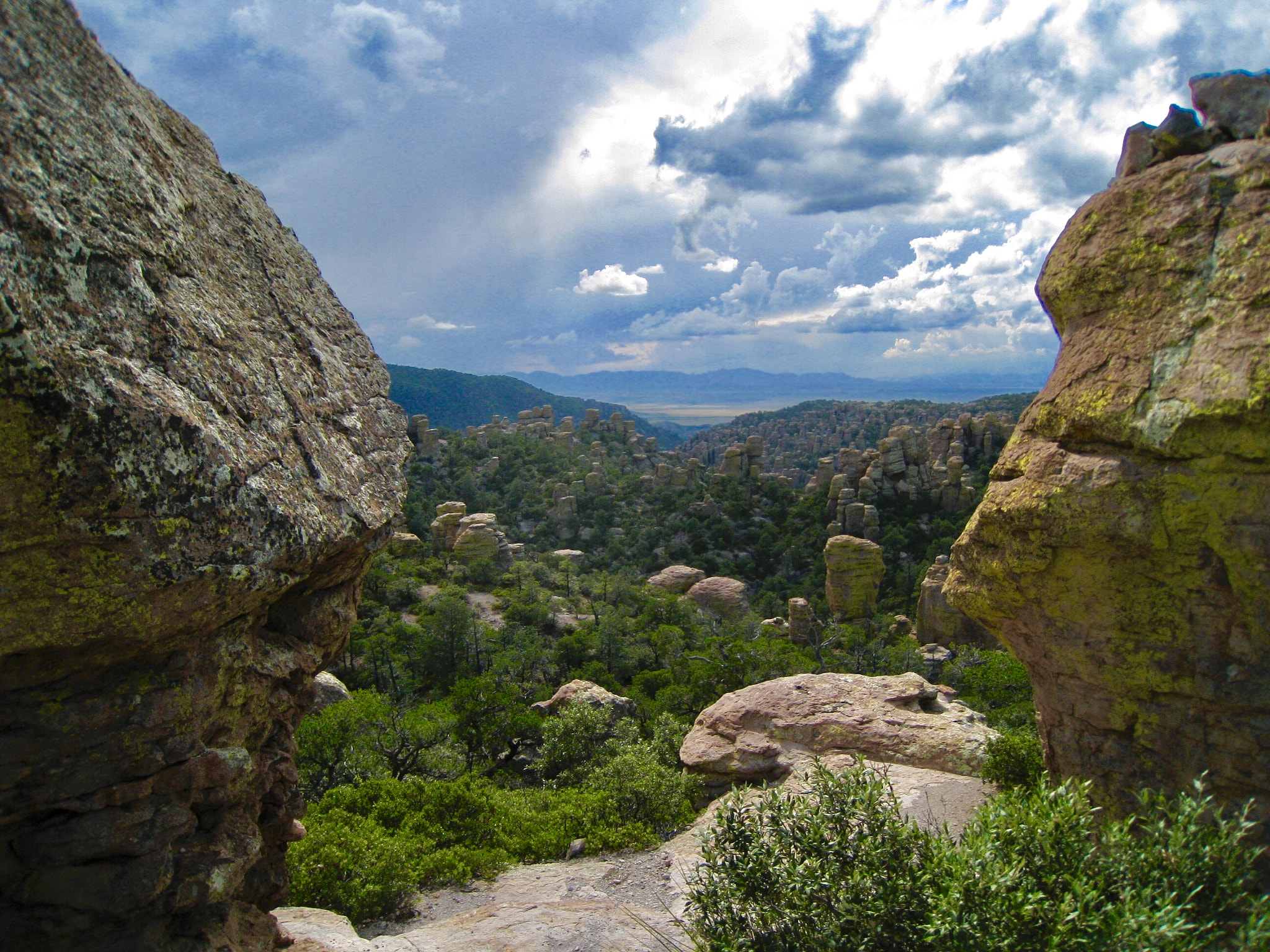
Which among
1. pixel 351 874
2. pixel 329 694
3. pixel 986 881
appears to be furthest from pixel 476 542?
pixel 986 881

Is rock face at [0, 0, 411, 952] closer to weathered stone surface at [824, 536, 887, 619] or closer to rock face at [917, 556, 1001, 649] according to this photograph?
rock face at [917, 556, 1001, 649]

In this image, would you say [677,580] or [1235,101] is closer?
[1235,101]

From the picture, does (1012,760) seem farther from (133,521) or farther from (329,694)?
(329,694)

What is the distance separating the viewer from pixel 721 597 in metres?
49.5

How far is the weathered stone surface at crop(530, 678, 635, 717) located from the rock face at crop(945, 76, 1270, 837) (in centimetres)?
1833

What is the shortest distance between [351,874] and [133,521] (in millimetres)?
9469

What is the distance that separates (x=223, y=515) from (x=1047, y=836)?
712 cm

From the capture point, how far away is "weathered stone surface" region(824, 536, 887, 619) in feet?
150

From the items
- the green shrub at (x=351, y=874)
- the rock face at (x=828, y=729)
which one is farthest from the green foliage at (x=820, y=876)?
the rock face at (x=828, y=729)

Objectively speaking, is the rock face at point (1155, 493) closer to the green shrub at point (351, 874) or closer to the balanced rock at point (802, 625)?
the green shrub at point (351, 874)

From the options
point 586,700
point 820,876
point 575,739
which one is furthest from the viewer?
point 586,700

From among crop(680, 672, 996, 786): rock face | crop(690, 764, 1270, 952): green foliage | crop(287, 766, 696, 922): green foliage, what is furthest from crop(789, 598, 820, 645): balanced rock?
crop(690, 764, 1270, 952): green foliage

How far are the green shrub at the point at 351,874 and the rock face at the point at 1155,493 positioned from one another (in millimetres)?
10123

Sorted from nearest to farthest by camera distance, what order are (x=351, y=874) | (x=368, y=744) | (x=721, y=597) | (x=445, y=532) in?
(x=351, y=874), (x=368, y=744), (x=721, y=597), (x=445, y=532)
